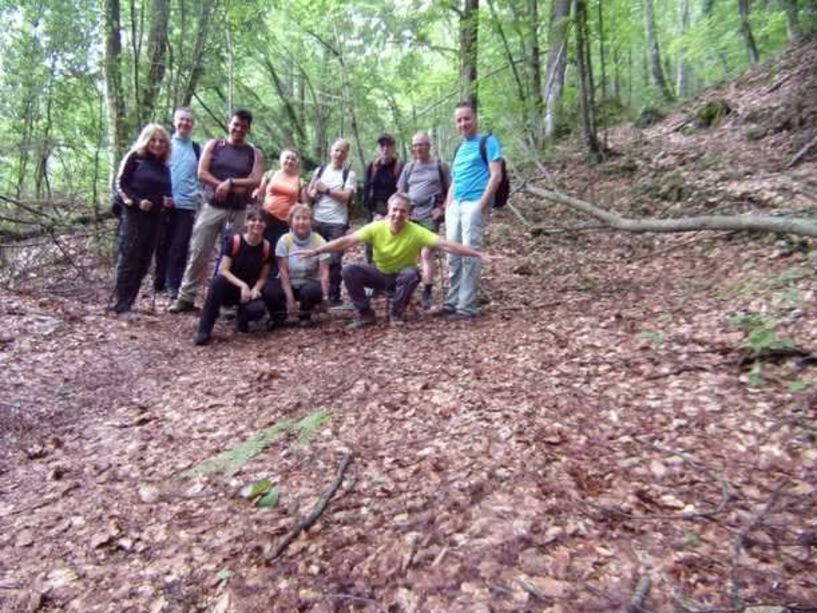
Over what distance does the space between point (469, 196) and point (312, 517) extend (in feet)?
13.4

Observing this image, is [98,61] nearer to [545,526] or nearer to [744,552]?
[545,526]

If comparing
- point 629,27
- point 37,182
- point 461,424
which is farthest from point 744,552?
point 629,27

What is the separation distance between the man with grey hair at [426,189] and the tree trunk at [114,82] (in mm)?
4692

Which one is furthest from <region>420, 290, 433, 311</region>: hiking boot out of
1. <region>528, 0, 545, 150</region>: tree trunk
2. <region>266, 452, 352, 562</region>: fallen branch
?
<region>528, 0, 545, 150</region>: tree trunk

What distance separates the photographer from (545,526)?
2773 millimetres

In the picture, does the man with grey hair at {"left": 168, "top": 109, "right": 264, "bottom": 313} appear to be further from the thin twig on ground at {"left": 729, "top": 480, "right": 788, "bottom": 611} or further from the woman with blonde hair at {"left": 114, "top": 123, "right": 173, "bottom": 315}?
the thin twig on ground at {"left": 729, "top": 480, "right": 788, "bottom": 611}

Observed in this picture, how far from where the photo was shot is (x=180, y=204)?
285 inches

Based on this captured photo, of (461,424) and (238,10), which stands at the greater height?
(238,10)

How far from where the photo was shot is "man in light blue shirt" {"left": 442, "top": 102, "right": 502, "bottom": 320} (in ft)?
20.0

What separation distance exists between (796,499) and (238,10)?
10.3 m

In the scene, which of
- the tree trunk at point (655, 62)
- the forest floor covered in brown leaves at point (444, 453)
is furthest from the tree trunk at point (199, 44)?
the tree trunk at point (655, 62)

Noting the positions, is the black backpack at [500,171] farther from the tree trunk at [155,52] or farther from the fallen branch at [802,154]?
the tree trunk at [155,52]

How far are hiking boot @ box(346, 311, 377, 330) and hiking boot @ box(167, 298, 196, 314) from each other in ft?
7.16

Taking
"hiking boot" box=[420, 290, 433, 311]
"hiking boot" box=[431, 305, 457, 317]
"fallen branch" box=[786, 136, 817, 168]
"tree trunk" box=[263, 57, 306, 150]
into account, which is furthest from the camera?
"tree trunk" box=[263, 57, 306, 150]
